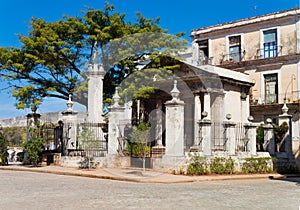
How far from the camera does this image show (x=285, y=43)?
93.7 ft

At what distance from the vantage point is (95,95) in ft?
66.6

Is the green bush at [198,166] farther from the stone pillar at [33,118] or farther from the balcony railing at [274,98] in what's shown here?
the balcony railing at [274,98]

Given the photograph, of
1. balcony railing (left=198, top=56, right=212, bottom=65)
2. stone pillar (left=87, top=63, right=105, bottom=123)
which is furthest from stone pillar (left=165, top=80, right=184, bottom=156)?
balcony railing (left=198, top=56, right=212, bottom=65)

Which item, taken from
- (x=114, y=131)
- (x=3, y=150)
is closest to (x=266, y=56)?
(x=114, y=131)

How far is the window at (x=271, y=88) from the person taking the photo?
28719mm

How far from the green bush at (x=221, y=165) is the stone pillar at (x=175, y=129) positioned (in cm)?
151

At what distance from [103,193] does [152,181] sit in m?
3.57

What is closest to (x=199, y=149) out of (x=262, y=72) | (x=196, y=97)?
(x=196, y=97)

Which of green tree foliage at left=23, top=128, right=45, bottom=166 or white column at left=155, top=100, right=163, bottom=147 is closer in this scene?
green tree foliage at left=23, top=128, right=45, bottom=166

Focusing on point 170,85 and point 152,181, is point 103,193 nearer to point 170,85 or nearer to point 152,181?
point 152,181

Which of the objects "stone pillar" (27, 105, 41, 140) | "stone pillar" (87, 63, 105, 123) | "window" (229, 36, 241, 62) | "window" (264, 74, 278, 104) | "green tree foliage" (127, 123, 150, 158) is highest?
"window" (229, 36, 241, 62)

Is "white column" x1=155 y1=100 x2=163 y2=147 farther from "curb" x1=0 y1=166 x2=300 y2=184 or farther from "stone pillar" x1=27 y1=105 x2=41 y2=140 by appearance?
"stone pillar" x1=27 y1=105 x2=41 y2=140

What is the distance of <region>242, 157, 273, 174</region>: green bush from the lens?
17.1m

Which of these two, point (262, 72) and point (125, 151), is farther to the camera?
point (262, 72)
